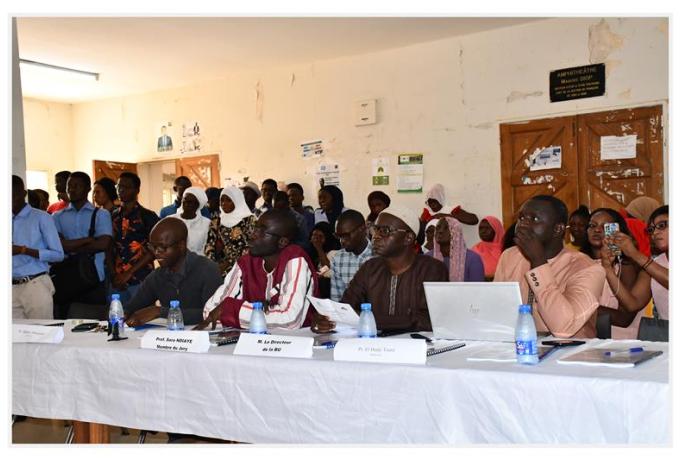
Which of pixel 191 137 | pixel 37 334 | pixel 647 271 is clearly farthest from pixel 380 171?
pixel 37 334

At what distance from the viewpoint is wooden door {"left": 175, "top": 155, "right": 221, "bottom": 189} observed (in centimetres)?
962

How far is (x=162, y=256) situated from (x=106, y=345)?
88 centimetres

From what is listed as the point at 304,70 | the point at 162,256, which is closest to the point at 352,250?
the point at 162,256

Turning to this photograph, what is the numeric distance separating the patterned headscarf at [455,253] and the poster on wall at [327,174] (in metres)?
3.38

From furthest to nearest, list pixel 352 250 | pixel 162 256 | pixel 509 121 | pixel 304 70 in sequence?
pixel 304 70
pixel 509 121
pixel 352 250
pixel 162 256

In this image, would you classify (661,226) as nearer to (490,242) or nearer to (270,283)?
(270,283)

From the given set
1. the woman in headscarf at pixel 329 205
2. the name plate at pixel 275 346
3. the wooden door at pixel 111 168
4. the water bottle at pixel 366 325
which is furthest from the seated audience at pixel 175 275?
the wooden door at pixel 111 168

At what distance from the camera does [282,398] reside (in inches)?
104

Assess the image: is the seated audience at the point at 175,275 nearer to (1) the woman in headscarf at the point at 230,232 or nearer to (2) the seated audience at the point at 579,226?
(1) the woman in headscarf at the point at 230,232

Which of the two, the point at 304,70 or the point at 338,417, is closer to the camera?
the point at 338,417

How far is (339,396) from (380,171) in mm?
5745

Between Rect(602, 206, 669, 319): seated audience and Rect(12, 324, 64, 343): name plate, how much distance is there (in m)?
2.61

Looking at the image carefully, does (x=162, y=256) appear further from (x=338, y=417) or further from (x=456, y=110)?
(x=456, y=110)

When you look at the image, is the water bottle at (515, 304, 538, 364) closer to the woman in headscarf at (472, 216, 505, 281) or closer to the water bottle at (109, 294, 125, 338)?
the water bottle at (109, 294, 125, 338)
